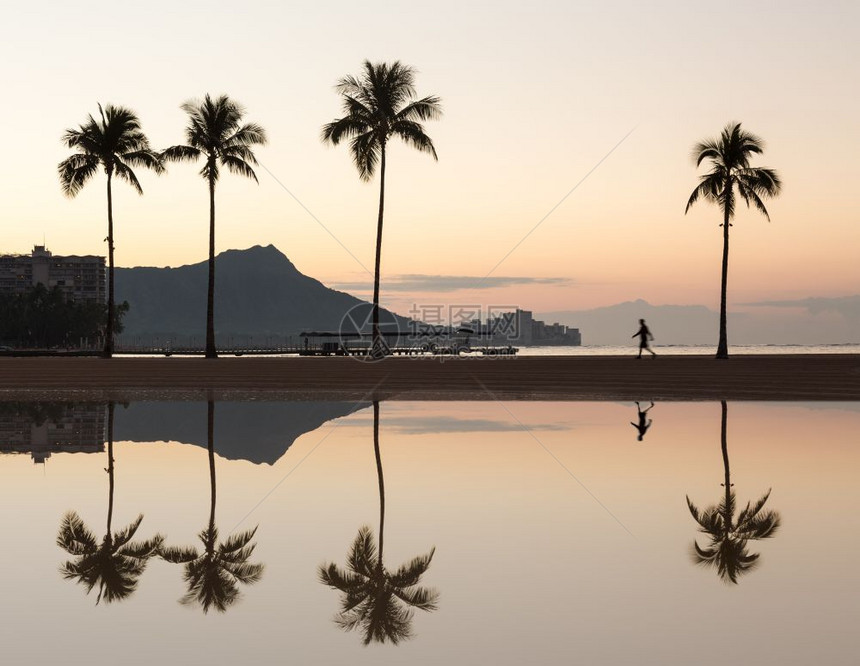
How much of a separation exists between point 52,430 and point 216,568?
11.5m

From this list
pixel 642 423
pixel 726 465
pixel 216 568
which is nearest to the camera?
pixel 216 568

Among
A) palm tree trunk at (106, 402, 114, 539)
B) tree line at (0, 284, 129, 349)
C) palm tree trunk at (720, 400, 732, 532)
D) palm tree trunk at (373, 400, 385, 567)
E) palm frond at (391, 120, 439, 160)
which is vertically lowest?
palm tree trunk at (106, 402, 114, 539)

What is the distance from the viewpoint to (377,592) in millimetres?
6297

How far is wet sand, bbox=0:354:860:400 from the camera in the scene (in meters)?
26.3

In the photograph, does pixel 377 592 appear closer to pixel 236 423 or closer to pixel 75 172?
pixel 236 423

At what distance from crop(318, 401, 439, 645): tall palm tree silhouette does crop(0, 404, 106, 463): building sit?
24.9 feet

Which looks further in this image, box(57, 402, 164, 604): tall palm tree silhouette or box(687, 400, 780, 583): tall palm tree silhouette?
box(687, 400, 780, 583): tall palm tree silhouette

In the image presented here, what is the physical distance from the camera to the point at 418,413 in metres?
21.0

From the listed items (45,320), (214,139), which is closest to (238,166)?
(214,139)

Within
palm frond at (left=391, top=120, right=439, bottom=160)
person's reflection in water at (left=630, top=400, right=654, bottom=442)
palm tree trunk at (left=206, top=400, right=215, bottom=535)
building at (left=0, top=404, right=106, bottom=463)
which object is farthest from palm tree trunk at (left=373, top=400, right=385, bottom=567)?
palm frond at (left=391, top=120, right=439, bottom=160)

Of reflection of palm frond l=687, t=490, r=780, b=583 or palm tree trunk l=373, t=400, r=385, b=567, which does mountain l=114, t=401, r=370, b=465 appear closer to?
palm tree trunk l=373, t=400, r=385, b=567

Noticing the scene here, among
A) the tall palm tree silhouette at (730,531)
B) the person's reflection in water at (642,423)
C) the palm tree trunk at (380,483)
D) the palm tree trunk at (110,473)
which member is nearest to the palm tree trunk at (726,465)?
the tall palm tree silhouette at (730,531)

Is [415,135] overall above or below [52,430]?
above

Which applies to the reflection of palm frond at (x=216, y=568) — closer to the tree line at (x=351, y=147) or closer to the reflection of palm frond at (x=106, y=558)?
the reflection of palm frond at (x=106, y=558)
